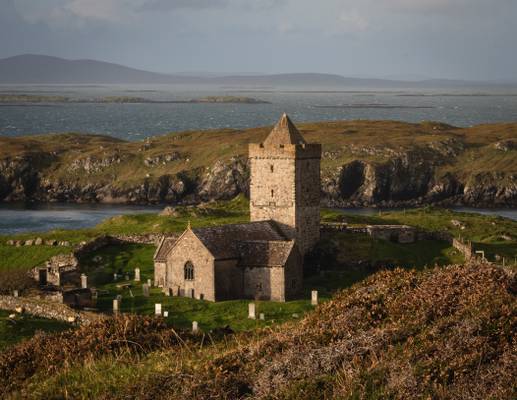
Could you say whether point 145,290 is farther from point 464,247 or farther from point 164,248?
point 464,247

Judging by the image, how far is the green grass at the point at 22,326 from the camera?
3869 cm

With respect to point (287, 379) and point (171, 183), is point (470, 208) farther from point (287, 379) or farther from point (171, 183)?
point (287, 379)

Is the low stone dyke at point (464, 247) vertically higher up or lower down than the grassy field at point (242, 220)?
higher up

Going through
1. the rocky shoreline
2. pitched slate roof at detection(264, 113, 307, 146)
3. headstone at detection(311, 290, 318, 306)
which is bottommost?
the rocky shoreline

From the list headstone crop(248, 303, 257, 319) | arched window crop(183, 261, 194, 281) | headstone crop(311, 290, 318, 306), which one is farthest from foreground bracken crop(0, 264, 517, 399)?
arched window crop(183, 261, 194, 281)

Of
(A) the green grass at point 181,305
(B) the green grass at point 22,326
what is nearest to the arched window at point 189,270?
(A) the green grass at point 181,305

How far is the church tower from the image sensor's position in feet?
183

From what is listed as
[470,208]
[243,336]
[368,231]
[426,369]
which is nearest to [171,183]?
[470,208]

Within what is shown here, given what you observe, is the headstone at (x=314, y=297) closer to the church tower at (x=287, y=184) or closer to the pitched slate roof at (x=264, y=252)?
the pitched slate roof at (x=264, y=252)

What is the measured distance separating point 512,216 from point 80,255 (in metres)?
52.2

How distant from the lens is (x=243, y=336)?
1035 inches

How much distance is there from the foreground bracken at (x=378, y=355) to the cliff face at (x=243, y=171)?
272 ft

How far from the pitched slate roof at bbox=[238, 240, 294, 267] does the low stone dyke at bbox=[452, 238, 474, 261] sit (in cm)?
950

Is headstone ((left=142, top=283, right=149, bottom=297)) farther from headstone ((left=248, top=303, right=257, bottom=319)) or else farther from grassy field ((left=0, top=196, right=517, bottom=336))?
headstone ((left=248, top=303, right=257, bottom=319))
